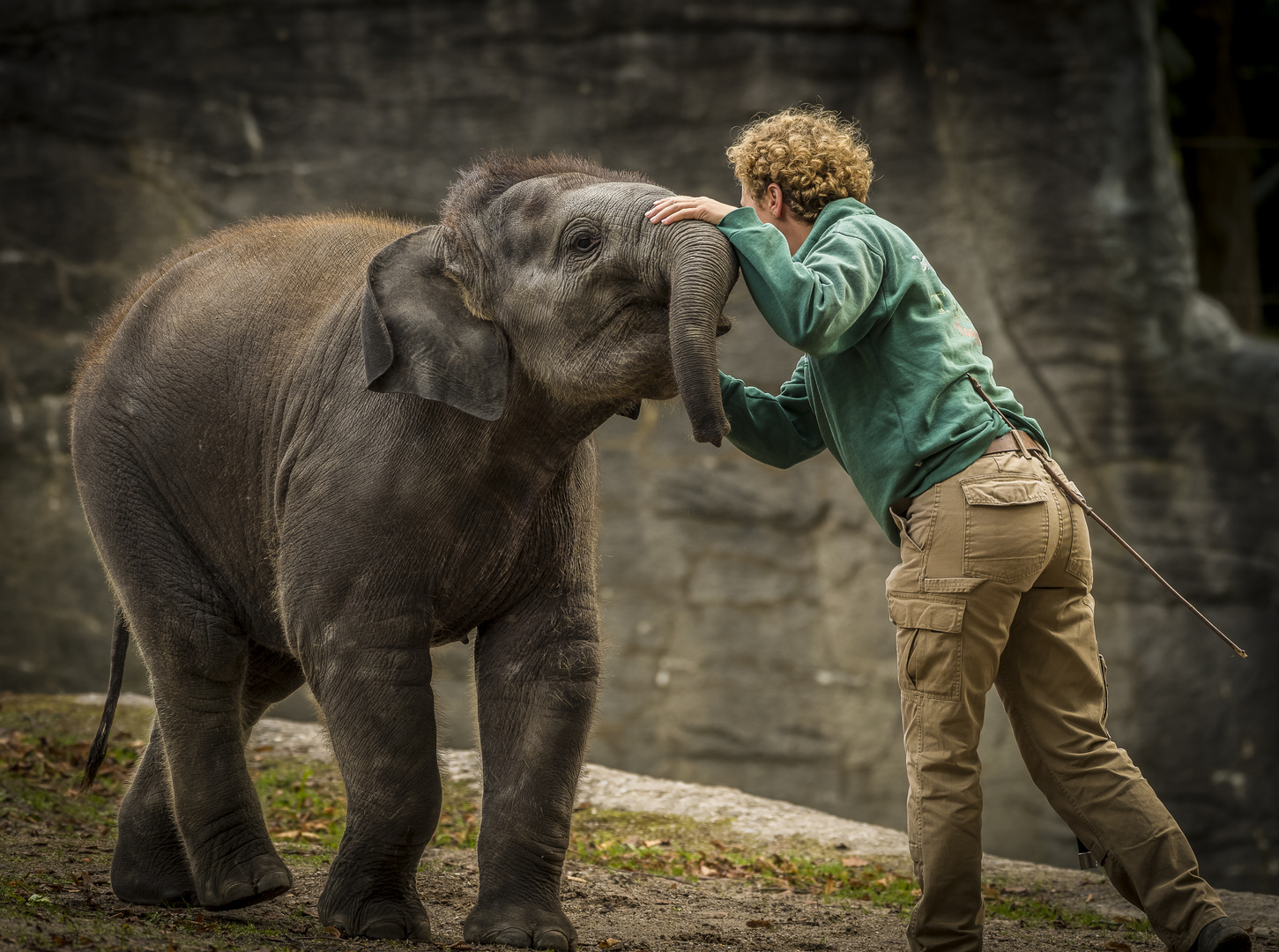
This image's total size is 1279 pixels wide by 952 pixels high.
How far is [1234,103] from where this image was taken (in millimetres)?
9891

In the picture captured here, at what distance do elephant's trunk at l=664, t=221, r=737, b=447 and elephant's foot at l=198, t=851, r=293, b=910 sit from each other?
171 cm

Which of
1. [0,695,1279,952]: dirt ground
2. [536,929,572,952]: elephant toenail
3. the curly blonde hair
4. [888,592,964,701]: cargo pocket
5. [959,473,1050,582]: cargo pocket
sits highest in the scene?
the curly blonde hair

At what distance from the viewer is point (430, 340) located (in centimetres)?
320

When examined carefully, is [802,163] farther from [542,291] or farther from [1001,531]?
[1001,531]

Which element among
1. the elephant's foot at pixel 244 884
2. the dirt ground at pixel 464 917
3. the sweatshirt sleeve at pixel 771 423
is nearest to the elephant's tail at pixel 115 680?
the dirt ground at pixel 464 917

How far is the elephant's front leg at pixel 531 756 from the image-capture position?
3281mm

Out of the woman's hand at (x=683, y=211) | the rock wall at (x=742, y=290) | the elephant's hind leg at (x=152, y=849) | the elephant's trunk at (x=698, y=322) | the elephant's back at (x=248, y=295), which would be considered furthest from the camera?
the rock wall at (x=742, y=290)

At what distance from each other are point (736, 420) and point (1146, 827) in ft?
4.73

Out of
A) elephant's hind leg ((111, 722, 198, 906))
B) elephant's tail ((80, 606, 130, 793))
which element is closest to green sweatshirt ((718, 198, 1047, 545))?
elephant's hind leg ((111, 722, 198, 906))

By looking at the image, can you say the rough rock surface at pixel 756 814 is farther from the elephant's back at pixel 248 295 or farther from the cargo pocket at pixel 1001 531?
the cargo pocket at pixel 1001 531

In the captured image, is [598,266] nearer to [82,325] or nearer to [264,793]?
[264,793]

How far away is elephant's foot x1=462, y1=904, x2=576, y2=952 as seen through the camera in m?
3.22

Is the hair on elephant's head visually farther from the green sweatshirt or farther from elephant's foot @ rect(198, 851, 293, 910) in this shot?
elephant's foot @ rect(198, 851, 293, 910)

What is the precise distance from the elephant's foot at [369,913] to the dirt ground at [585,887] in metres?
0.04
